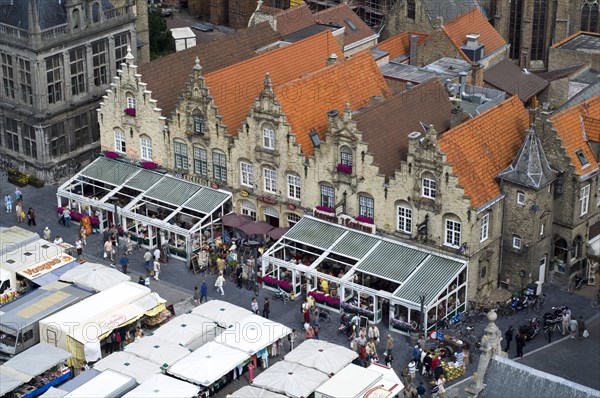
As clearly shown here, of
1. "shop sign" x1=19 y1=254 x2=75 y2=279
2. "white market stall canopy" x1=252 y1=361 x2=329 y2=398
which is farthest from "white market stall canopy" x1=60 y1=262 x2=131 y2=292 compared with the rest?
"white market stall canopy" x1=252 y1=361 x2=329 y2=398

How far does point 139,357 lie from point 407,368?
Result: 49.2 ft

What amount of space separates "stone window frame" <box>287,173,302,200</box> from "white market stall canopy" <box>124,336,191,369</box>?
54.2ft

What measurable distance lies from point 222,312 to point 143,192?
55.9ft

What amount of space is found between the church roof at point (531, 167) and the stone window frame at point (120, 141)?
28.9 meters

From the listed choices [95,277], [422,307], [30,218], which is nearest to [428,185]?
[422,307]

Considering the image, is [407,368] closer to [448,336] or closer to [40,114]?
[448,336]

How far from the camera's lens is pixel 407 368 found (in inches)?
2766

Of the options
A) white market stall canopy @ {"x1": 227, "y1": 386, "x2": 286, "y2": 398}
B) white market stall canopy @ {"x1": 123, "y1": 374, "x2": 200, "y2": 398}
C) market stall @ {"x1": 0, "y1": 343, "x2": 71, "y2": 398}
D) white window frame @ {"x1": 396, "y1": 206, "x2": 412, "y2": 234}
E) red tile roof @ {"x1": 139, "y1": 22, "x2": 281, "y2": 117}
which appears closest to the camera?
white market stall canopy @ {"x1": 123, "y1": 374, "x2": 200, "y2": 398}

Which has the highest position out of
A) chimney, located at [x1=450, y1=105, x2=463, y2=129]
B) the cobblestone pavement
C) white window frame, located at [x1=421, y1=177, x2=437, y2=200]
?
chimney, located at [x1=450, y1=105, x2=463, y2=129]

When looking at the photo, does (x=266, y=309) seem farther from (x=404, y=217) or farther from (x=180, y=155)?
(x=180, y=155)

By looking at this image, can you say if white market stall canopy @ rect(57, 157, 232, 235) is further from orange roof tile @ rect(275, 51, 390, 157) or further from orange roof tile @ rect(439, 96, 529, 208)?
orange roof tile @ rect(439, 96, 529, 208)

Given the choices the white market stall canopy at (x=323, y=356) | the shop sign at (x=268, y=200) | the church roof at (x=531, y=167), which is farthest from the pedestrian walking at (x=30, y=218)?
the church roof at (x=531, y=167)

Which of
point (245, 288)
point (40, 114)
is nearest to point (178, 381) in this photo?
point (245, 288)

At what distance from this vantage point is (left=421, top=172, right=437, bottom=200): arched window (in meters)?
76.2
